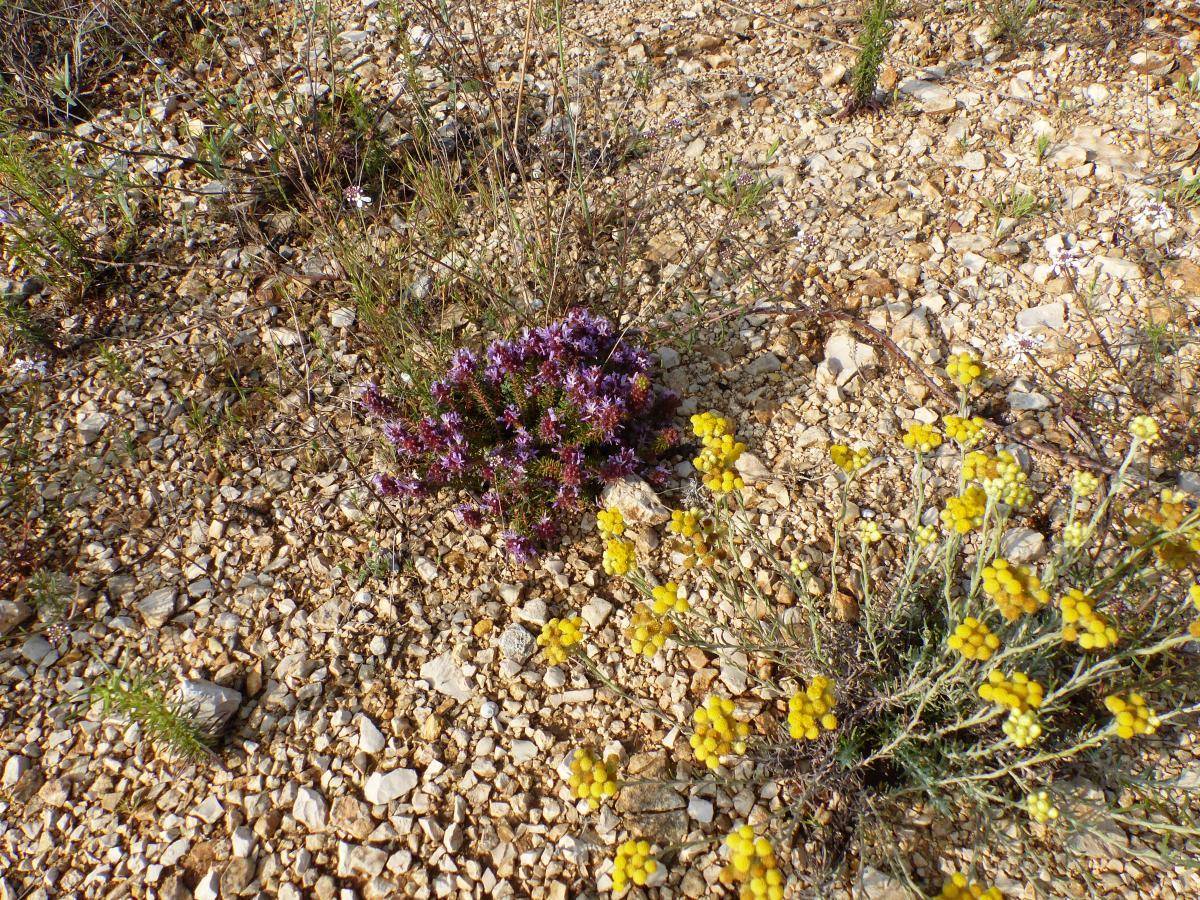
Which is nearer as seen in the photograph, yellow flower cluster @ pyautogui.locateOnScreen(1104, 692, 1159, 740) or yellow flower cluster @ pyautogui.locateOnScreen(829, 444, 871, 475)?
yellow flower cluster @ pyautogui.locateOnScreen(1104, 692, 1159, 740)

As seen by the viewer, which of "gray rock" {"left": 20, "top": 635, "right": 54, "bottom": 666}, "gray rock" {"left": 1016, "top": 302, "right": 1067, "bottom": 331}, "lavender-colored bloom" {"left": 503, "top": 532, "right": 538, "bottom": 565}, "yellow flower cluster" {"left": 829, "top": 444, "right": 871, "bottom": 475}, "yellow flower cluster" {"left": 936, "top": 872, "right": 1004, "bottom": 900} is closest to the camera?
"yellow flower cluster" {"left": 936, "top": 872, "right": 1004, "bottom": 900}

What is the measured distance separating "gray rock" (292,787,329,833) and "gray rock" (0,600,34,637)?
4.68 ft

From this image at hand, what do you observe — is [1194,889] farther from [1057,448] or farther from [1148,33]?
[1148,33]

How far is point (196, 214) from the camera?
4465 mm

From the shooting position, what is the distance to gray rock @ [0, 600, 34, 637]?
3.09 m

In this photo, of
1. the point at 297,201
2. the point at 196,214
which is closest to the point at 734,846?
the point at 297,201

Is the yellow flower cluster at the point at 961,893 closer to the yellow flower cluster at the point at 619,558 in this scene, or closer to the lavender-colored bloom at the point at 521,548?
the yellow flower cluster at the point at 619,558

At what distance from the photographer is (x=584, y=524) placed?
3322 millimetres

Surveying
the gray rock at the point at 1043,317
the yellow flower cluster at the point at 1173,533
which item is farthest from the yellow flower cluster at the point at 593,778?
the gray rock at the point at 1043,317

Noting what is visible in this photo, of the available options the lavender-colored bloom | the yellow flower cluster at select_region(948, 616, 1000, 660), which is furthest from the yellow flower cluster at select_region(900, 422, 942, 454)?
the lavender-colored bloom

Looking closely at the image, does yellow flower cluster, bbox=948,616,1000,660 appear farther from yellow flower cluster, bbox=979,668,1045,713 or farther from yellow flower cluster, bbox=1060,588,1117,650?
yellow flower cluster, bbox=1060,588,1117,650

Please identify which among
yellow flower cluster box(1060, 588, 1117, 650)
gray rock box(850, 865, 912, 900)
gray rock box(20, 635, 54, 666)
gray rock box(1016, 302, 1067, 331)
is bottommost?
gray rock box(850, 865, 912, 900)

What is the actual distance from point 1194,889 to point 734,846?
1.52 m

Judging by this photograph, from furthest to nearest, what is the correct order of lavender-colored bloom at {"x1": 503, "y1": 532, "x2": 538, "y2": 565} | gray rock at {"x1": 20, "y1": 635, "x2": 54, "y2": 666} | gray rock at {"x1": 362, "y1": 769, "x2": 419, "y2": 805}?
lavender-colored bloom at {"x1": 503, "y1": 532, "x2": 538, "y2": 565}
gray rock at {"x1": 20, "y1": 635, "x2": 54, "y2": 666}
gray rock at {"x1": 362, "y1": 769, "x2": 419, "y2": 805}
